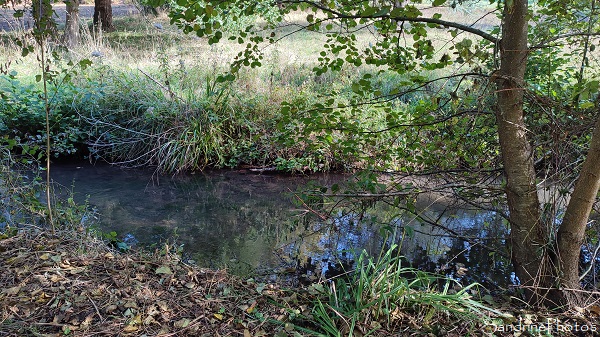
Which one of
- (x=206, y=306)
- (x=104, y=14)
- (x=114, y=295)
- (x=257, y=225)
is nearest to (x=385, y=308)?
(x=206, y=306)

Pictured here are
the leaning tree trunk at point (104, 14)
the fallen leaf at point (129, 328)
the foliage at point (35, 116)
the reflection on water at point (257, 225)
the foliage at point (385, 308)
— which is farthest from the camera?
the leaning tree trunk at point (104, 14)

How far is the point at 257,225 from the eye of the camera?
570 cm

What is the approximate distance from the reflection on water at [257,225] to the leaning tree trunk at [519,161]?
1.94 ft

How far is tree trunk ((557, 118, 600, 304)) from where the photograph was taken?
268 centimetres

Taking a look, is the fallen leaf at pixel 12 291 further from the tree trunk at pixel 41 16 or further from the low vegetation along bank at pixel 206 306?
the tree trunk at pixel 41 16

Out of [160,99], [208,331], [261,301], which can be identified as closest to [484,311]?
[261,301]

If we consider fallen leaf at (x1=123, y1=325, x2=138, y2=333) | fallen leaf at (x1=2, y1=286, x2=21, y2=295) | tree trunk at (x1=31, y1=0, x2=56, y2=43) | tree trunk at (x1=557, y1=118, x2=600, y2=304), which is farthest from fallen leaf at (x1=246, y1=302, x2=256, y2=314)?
tree trunk at (x1=31, y1=0, x2=56, y2=43)

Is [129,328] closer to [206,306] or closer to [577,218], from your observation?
[206,306]

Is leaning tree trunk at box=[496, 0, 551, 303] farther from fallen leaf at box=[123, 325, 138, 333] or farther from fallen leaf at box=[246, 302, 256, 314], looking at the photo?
fallen leaf at box=[123, 325, 138, 333]

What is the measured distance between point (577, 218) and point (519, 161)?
1.54ft

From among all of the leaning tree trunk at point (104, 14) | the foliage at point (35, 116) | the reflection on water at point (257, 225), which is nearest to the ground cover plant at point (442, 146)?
the reflection on water at point (257, 225)

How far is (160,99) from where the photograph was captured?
7.94 metres

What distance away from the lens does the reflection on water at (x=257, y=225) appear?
454cm

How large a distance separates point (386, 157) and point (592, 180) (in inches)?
61.6
